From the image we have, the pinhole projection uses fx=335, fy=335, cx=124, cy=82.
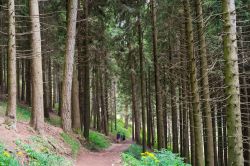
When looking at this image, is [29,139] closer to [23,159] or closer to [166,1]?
[23,159]

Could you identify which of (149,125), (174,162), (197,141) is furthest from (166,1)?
(149,125)

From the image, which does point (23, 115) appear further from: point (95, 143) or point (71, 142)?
Result: point (71, 142)

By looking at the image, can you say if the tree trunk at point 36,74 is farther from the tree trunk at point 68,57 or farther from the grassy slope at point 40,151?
the tree trunk at point 68,57

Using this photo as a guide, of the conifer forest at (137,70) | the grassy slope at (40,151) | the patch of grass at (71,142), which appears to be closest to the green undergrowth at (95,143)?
the conifer forest at (137,70)

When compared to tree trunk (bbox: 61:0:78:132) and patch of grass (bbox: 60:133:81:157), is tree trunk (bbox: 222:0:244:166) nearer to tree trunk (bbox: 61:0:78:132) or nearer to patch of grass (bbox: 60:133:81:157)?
patch of grass (bbox: 60:133:81:157)

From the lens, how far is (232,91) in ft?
21.8

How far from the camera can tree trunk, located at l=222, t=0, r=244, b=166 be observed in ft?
21.7

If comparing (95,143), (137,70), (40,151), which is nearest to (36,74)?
(40,151)

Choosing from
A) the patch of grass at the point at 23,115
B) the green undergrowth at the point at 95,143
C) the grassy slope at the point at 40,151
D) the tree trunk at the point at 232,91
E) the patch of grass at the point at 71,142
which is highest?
the tree trunk at the point at 232,91

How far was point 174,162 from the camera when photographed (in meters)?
8.72

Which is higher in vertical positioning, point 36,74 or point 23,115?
point 36,74

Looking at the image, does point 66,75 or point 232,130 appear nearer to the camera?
point 232,130

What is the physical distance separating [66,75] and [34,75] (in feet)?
9.49

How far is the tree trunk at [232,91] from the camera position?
6.60m
